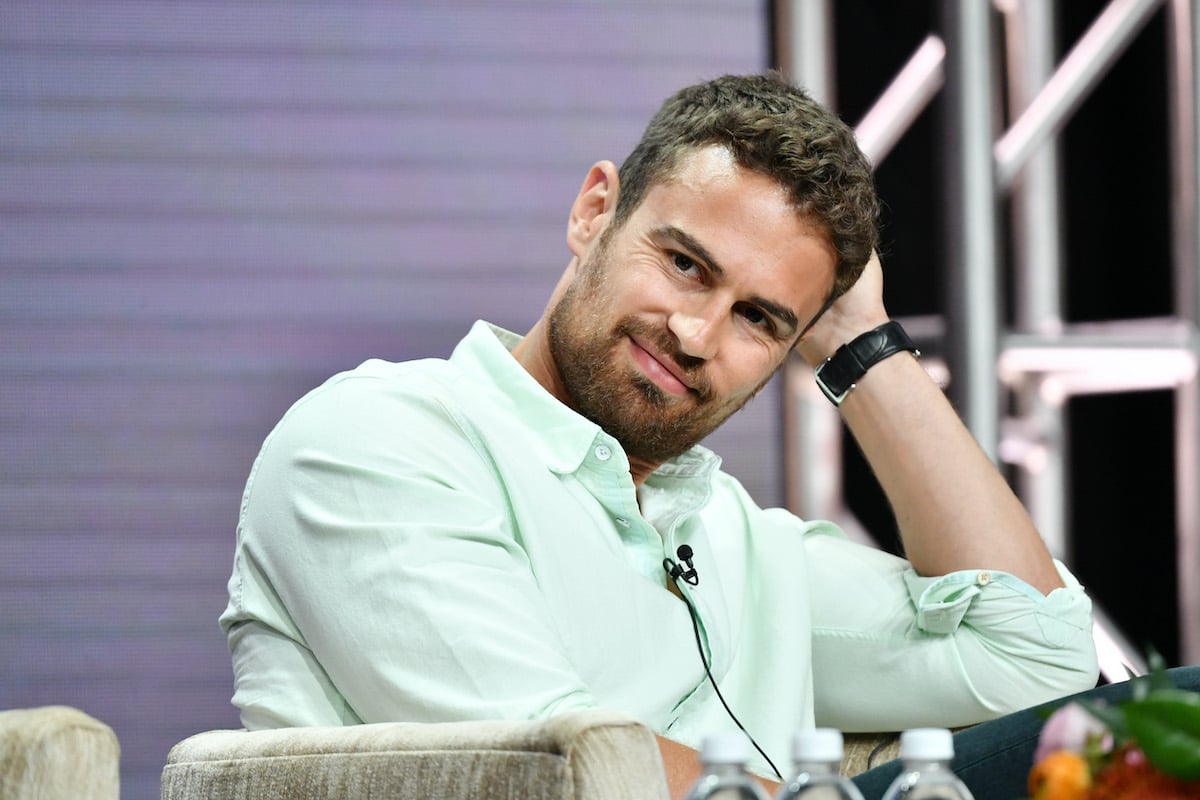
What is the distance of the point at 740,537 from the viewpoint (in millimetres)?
1841

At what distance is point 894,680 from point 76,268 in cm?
202

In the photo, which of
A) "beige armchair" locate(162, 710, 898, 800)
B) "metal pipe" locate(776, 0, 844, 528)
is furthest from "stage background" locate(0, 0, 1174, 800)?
"beige armchair" locate(162, 710, 898, 800)

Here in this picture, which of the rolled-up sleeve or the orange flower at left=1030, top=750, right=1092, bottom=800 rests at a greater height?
the orange flower at left=1030, top=750, right=1092, bottom=800

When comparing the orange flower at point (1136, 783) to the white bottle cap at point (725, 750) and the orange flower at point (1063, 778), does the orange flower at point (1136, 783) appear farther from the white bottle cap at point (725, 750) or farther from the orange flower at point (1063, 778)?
the white bottle cap at point (725, 750)

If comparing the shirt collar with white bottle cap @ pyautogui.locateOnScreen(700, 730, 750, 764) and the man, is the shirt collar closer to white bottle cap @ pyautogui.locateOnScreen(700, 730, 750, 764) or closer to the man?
the man

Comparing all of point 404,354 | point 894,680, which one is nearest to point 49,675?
point 404,354

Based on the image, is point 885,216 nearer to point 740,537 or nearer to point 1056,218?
point 1056,218

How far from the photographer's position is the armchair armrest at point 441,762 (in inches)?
38.3

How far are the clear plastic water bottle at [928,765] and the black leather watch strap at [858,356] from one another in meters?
1.07

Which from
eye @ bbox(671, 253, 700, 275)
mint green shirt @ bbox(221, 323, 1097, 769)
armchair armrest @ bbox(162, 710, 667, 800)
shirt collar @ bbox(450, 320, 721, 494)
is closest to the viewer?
armchair armrest @ bbox(162, 710, 667, 800)

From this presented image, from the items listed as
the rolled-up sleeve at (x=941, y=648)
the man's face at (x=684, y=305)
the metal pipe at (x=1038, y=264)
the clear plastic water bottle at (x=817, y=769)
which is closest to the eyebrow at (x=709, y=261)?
the man's face at (x=684, y=305)

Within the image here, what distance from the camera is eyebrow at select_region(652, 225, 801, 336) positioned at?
1654mm

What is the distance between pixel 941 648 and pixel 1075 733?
106 centimetres

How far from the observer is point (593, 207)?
1855 millimetres
